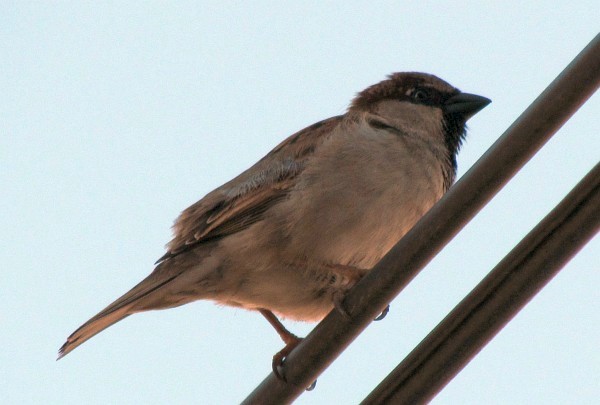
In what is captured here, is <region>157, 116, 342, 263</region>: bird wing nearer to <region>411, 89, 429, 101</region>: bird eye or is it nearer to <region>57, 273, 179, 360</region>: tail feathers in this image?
<region>57, 273, 179, 360</region>: tail feathers

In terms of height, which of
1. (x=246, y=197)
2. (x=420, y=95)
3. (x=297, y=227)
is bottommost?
(x=297, y=227)

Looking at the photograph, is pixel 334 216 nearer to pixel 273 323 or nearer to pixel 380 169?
pixel 380 169

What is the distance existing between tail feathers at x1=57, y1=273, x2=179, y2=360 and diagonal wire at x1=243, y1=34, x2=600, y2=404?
1069 mm

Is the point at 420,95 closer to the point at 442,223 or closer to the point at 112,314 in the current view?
the point at 112,314

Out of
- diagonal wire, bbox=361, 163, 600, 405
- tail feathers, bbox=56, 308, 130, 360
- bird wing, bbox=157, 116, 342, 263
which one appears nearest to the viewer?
diagonal wire, bbox=361, 163, 600, 405

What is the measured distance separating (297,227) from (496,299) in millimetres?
1455

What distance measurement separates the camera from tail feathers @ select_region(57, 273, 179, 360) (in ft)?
10.00

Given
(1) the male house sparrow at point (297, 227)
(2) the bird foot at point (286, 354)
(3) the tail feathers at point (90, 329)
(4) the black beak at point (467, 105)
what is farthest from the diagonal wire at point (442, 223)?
(4) the black beak at point (467, 105)

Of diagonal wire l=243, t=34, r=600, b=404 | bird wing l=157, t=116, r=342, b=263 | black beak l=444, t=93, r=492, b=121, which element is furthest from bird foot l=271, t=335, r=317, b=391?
black beak l=444, t=93, r=492, b=121

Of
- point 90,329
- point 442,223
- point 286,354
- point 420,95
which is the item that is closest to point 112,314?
point 90,329

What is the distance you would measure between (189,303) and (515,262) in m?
1.81

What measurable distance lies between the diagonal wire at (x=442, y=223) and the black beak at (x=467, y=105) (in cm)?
213

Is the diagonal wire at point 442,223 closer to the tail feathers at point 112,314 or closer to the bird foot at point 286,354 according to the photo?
the bird foot at point 286,354

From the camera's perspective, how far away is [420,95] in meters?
4.15
